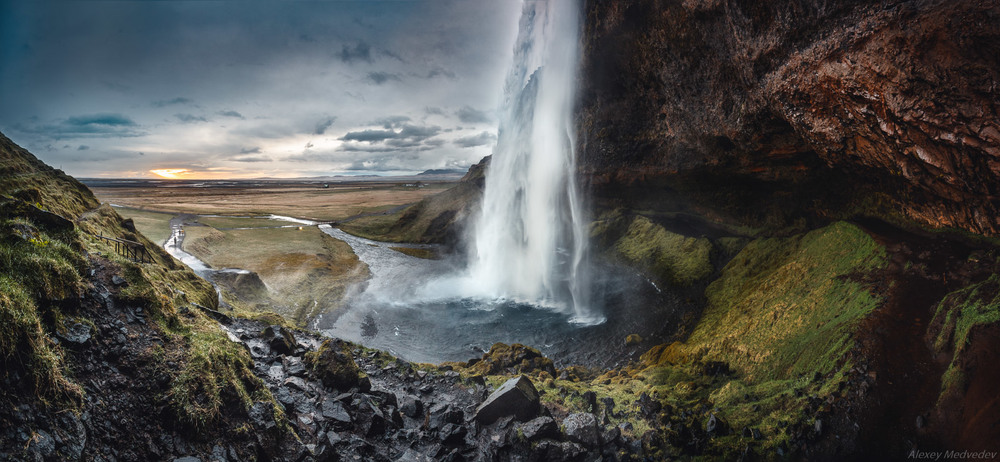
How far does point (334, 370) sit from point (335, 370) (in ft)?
0.10

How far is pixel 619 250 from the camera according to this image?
97.7 feet

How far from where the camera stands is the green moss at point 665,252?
22016mm

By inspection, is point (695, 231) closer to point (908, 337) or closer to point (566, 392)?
point (908, 337)

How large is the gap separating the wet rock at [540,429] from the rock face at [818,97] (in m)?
10.2

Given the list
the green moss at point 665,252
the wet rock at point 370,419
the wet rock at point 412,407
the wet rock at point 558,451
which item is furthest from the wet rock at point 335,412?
the green moss at point 665,252

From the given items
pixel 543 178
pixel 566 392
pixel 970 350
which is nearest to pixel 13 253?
pixel 566 392

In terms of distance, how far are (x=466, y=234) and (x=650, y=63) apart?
25.8 m

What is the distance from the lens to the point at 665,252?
25406 mm

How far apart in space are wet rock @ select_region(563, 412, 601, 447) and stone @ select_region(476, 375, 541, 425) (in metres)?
0.92

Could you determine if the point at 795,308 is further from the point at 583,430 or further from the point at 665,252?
the point at 665,252

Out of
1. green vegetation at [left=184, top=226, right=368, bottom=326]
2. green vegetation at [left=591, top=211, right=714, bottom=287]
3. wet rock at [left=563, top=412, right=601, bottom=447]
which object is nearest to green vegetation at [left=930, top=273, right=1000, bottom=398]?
wet rock at [left=563, top=412, right=601, bottom=447]

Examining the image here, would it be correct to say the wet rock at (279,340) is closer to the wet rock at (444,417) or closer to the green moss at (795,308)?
the wet rock at (444,417)

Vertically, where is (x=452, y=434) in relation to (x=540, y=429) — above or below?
below

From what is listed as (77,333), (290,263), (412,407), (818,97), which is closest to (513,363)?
(412,407)
